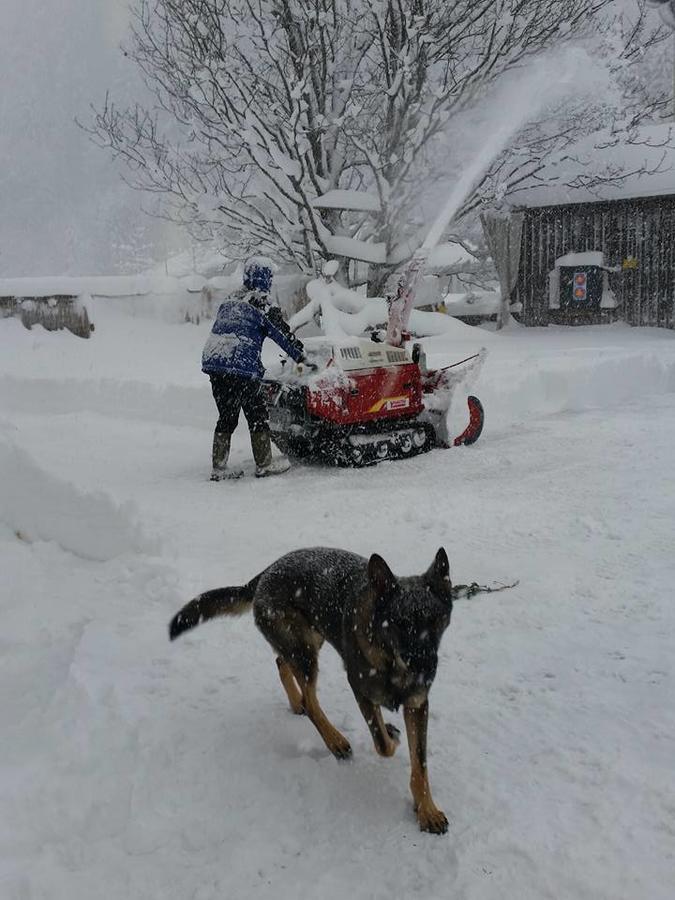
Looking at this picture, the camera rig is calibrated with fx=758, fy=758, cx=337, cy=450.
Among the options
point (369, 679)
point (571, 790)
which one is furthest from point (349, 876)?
point (571, 790)

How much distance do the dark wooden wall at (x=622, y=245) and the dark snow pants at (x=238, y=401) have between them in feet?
43.6

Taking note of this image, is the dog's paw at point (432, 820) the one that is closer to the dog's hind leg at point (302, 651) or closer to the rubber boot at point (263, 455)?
the dog's hind leg at point (302, 651)

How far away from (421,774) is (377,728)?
287 millimetres

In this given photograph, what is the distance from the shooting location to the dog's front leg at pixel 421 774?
8.19 ft

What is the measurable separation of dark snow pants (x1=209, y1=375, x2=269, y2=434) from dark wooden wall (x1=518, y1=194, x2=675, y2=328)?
43.6 feet

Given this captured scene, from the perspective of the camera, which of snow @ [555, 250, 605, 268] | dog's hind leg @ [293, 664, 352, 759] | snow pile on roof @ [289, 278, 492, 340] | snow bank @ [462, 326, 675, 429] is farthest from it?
snow @ [555, 250, 605, 268]

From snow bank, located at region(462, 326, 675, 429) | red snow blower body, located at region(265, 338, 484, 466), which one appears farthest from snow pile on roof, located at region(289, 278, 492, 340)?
red snow blower body, located at region(265, 338, 484, 466)

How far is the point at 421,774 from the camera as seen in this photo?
253 cm

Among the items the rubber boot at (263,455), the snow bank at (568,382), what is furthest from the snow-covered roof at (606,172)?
the rubber boot at (263,455)

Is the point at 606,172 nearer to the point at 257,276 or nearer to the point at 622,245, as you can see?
the point at 622,245

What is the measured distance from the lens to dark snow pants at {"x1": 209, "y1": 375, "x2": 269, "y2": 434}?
25.0ft

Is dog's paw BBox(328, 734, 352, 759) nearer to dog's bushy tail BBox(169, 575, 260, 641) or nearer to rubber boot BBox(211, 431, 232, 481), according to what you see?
dog's bushy tail BBox(169, 575, 260, 641)

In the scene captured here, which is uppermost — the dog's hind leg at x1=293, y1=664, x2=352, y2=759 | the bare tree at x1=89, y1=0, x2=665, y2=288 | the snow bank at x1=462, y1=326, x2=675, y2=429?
the bare tree at x1=89, y1=0, x2=665, y2=288

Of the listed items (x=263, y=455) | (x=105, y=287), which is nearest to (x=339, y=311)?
(x=105, y=287)
